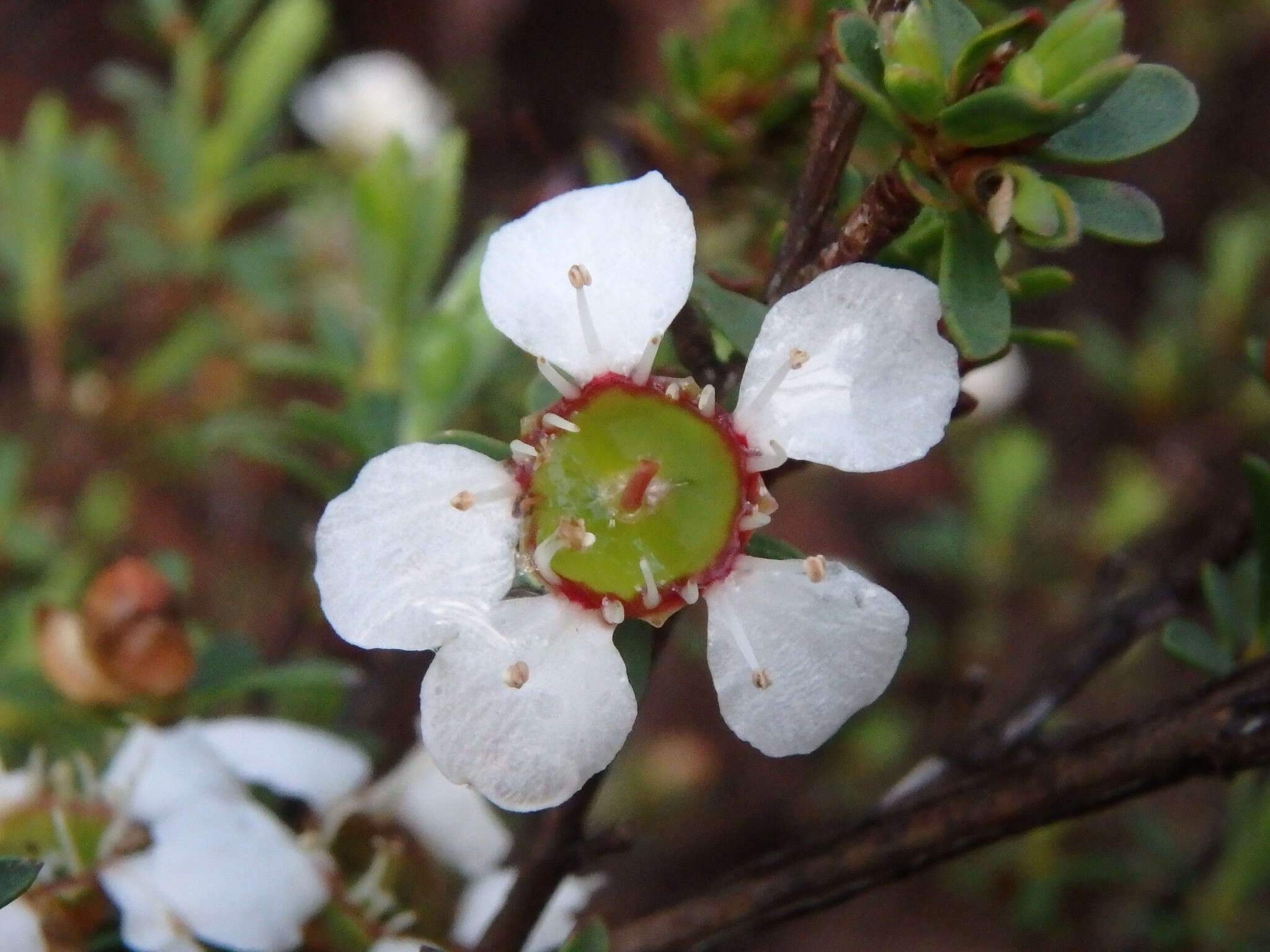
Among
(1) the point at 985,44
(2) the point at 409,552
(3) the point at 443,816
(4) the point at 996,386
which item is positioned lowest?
(4) the point at 996,386

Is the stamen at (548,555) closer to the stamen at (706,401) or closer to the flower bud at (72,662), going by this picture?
the stamen at (706,401)

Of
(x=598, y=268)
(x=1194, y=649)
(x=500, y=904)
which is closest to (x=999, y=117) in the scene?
(x=598, y=268)

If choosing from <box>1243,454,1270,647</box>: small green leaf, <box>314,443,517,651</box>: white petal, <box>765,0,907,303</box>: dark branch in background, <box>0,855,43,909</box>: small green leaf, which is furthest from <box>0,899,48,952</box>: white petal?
<box>1243,454,1270,647</box>: small green leaf

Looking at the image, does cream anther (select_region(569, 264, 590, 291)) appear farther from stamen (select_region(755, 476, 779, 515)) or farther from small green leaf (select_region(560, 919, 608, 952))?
small green leaf (select_region(560, 919, 608, 952))

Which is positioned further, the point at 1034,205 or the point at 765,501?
the point at 765,501

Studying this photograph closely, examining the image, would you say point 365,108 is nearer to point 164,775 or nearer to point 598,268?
point 164,775

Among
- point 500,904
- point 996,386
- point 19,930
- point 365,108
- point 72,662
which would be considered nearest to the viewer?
point 19,930

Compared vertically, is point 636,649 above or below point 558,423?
below

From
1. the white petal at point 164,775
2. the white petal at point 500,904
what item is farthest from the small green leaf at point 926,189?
the white petal at point 164,775
